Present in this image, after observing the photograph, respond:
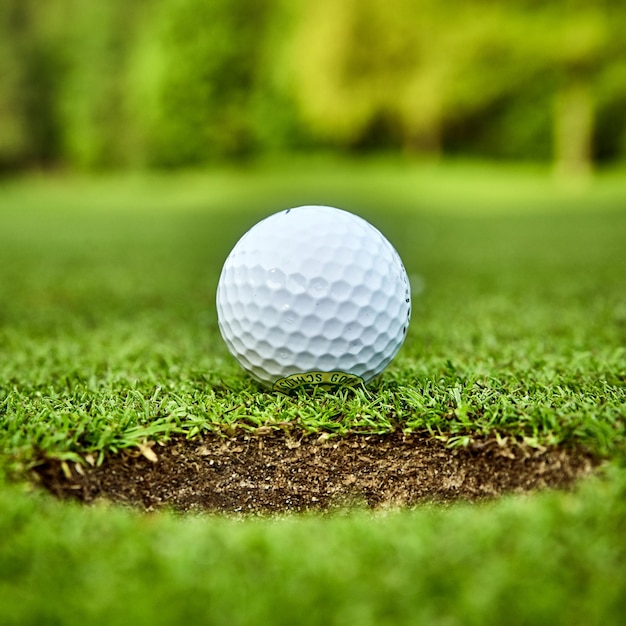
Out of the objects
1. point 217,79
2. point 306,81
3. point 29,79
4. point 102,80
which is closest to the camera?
point 306,81

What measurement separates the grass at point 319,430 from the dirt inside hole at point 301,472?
0.06 meters

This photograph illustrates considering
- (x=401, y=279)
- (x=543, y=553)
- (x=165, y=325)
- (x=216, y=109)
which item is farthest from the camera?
(x=216, y=109)

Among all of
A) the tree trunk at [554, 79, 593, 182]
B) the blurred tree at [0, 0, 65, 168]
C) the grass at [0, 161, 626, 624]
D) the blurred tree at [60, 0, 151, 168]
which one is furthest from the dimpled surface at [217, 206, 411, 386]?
the blurred tree at [0, 0, 65, 168]

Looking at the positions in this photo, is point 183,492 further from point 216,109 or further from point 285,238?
point 216,109

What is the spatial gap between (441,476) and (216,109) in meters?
26.0

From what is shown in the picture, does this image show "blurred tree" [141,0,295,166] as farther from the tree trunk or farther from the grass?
the grass

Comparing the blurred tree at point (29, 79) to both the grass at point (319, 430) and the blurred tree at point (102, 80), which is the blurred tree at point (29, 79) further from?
the grass at point (319, 430)

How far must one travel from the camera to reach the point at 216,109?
26266 mm

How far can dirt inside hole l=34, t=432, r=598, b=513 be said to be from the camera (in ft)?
6.79

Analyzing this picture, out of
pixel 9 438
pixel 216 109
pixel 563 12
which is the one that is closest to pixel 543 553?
pixel 9 438

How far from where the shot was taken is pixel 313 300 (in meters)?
2.45

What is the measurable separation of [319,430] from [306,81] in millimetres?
19774

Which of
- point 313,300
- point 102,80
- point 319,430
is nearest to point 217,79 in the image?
point 102,80

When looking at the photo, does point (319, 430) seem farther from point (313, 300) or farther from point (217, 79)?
point (217, 79)
